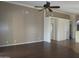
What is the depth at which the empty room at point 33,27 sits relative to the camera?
20.5 ft

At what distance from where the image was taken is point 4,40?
686 cm

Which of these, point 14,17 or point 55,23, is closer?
point 14,17

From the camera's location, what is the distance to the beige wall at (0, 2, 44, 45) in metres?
6.90

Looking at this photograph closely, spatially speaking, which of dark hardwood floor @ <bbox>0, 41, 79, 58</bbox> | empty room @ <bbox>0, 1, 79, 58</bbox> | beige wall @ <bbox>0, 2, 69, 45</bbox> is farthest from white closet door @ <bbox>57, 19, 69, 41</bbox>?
dark hardwood floor @ <bbox>0, 41, 79, 58</bbox>

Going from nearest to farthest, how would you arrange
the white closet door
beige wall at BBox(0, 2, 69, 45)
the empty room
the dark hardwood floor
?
1. the dark hardwood floor
2. the empty room
3. beige wall at BBox(0, 2, 69, 45)
4. the white closet door

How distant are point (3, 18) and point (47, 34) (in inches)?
146

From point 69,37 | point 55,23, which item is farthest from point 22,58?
point 69,37

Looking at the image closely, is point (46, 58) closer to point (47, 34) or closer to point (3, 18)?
Result: point (3, 18)

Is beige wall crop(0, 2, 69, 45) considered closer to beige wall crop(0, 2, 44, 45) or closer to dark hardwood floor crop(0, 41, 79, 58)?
beige wall crop(0, 2, 44, 45)

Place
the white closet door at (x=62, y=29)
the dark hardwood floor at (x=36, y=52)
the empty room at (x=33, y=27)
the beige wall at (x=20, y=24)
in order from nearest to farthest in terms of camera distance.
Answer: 1. the dark hardwood floor at (x=36, y=52)
2. the empty room at (x=33, y=27)
3. the beige wall at (x=20, y=24)
4. the white closet door at (x=62, y=29)

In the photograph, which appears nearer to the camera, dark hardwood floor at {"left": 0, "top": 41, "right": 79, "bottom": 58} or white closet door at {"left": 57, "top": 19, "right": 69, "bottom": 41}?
dark hardwood floor at {"left": 0, "top": 41, "right": 79, "bottom": 58}

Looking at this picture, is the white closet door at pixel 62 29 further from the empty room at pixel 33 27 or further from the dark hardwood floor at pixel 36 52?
the dark hardwood floor at pixel 36 52

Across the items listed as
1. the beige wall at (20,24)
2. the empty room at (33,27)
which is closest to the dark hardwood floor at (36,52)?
the empty room at (33,27)

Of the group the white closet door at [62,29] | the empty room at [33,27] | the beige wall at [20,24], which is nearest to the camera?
the empty room at [33,27]
